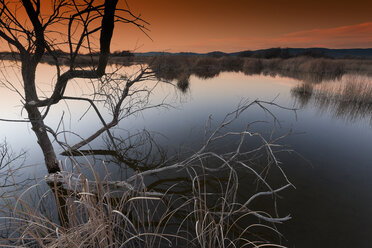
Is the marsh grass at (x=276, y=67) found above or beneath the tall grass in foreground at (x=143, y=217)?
above

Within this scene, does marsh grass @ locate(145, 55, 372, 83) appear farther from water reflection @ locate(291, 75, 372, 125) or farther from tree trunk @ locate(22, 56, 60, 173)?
tree trunk @ locate(22, 56, 60, 173)

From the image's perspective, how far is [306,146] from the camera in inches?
199

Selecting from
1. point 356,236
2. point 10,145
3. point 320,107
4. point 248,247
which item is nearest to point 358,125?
point 320,107

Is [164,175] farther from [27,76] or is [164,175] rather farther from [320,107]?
[320,107]

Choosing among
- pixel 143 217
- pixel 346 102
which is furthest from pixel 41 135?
pixel 346 102

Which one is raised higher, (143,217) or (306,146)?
(143,217)

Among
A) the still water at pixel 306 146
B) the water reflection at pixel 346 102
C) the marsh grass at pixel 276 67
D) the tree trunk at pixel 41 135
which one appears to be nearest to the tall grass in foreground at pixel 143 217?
the still water at pixel 306 146

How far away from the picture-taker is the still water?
265 centimetres

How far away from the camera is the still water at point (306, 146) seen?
2.65 m

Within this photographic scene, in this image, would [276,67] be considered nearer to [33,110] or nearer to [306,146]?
[306,146]

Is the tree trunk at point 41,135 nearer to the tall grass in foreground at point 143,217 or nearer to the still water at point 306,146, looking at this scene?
the still water at point 306,146

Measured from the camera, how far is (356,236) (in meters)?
2.50

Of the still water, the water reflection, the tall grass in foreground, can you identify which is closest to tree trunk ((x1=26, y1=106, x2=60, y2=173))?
the still water

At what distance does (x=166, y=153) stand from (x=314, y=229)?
10.7 ft
